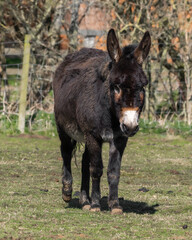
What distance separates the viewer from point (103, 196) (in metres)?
7.22

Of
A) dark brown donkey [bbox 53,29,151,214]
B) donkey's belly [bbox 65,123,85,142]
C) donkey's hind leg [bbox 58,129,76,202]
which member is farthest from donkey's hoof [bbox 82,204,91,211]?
donkey's belly [bbox 65,123,85,142]

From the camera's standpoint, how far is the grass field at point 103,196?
5.05 meters

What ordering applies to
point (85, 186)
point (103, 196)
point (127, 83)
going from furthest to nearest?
point (103, 196) < point (85, 186) < point (127, 83)

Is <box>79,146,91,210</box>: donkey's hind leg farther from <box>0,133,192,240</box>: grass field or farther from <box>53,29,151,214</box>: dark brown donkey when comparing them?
<box>0,133,192,240</box>: grass field

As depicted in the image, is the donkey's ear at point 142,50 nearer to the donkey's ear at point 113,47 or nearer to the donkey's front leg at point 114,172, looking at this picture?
the donkey's ear at point 113,47

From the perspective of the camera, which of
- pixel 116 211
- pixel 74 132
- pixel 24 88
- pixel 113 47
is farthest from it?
pixel 24 88

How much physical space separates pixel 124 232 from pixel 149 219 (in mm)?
787

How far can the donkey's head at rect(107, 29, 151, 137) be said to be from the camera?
532 cm

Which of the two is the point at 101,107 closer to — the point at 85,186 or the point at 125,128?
the point at 125,128

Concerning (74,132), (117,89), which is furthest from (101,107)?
(74,132)

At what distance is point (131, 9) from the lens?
49.0 feet

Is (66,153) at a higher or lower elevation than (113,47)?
lower

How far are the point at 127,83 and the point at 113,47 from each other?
54cm

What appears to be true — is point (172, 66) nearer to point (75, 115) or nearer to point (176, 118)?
point (176, 118)
